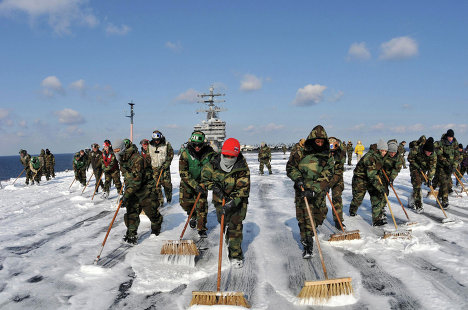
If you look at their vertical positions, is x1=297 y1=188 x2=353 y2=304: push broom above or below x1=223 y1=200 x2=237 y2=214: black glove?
below

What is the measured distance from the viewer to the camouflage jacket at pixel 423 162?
24.6 ft

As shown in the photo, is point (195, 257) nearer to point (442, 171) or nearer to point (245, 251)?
point (245, 251)

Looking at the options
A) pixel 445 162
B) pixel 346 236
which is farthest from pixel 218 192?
pixel 445 162

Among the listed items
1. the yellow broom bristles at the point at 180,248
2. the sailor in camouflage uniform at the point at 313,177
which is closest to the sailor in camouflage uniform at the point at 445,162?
the sailor in camouflage uniform at the point at 313,177

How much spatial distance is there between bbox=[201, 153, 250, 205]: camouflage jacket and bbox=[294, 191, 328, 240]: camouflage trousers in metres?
1.06

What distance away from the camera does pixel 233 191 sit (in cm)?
428

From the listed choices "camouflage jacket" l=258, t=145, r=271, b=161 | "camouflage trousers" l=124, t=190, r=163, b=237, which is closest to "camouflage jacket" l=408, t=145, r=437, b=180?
"camouflage trousers" l=124, t=190, r=163, b=237

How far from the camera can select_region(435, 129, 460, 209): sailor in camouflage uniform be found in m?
7.93

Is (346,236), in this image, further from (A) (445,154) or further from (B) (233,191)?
(A) (445,154)

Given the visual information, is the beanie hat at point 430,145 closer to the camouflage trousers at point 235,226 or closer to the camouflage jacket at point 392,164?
the camouflage jacket at point 392,164

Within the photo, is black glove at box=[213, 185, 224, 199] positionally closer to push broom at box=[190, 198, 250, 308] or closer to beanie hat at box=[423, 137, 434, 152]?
push broom at box=[190, 198, 250, 308]

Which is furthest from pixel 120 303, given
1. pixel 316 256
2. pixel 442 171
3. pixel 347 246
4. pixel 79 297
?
pixel 442 171

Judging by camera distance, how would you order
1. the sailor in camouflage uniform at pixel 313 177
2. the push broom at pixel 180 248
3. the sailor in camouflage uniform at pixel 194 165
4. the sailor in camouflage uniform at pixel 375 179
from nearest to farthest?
the push broom at pixel 180 248, the sailor in camouflage uniform at pixel 313 177, the sailor in camouflage uniform at pixel 194 165, the sailor in camouflage uniform at pixel 375 179

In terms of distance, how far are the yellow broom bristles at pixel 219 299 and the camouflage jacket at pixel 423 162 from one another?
716cm
